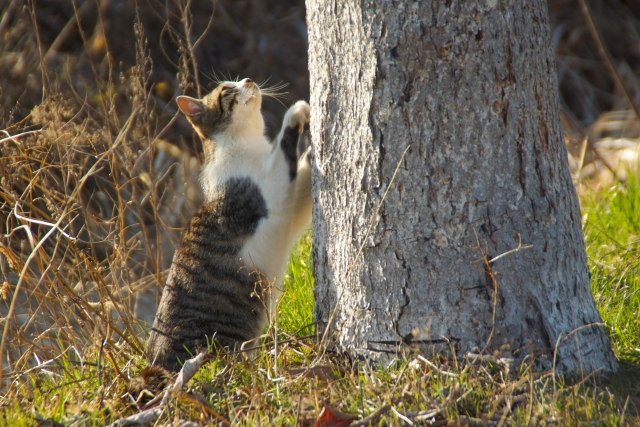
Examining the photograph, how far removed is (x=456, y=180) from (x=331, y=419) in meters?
0.86

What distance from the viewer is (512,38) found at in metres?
1.95

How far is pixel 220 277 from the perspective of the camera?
2.82 metres

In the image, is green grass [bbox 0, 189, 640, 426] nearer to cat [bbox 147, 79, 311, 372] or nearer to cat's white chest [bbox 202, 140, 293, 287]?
cat [bbox 147, 79, 311, 372]

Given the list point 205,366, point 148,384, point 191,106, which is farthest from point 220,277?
point 191,106

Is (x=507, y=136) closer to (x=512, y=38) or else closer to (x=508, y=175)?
(x=508, y=175)

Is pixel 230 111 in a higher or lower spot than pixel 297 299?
higher

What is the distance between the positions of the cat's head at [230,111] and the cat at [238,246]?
0.25m

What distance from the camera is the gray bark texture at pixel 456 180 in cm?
197

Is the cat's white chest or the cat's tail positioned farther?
the cat's white chest

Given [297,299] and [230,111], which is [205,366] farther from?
[230,111]

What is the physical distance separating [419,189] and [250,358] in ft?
3.32

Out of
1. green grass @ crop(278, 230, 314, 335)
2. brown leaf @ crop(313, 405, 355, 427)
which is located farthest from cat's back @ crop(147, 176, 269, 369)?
brown leaf @ crop(313, 405, 355, 427)

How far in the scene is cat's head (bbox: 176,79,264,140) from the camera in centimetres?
306

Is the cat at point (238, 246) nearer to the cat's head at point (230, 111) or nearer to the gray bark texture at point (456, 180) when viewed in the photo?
the cat's head at point (230, 111)
